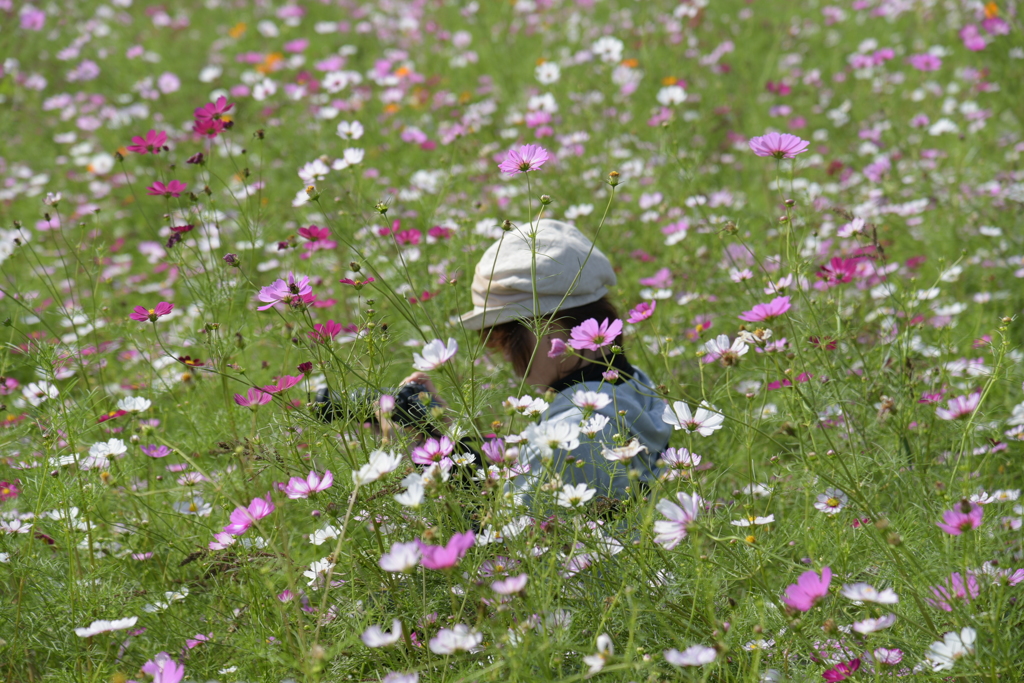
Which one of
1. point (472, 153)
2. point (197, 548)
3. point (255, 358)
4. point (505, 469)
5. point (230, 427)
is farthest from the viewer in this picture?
point (472, 153)

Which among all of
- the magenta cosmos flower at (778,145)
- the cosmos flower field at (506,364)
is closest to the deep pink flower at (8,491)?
the cosmos flower field at (506,364)

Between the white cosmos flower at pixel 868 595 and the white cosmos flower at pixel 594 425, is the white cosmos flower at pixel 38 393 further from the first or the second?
the white cosmos flower at pixel 868 595

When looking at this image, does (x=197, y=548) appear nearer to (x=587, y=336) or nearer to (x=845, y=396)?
(x=587, y=336)

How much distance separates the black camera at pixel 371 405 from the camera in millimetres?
1329

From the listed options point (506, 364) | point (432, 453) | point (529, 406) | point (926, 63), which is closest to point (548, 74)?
point (926, 63)

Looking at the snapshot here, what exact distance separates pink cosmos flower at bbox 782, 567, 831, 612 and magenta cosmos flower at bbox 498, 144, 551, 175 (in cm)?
75

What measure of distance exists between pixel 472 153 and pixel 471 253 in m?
1.13

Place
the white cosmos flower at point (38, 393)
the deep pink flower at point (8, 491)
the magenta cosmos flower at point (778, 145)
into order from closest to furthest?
the magenta cosmos flower at point (778, 145)
the deep pink flower at point (8, 491)
the white cosmos flower at point (38, 393)

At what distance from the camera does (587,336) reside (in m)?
1.30

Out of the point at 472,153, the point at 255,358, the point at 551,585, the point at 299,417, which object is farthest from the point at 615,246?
the point at 551,585

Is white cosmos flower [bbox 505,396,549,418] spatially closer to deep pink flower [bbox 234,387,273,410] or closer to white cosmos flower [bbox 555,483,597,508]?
white cosmos flower [bbox 555,483,597,508]

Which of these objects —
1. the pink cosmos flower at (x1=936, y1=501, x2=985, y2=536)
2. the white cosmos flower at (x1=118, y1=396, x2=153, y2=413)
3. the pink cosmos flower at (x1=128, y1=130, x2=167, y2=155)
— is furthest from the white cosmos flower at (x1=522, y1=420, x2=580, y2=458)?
the pink cosmos flower at (x1=128, y1=130, x2=167, y2=155)

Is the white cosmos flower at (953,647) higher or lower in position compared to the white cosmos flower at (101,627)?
higher

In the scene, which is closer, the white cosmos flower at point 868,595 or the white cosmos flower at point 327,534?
the white cosmos flower at point 868,595
